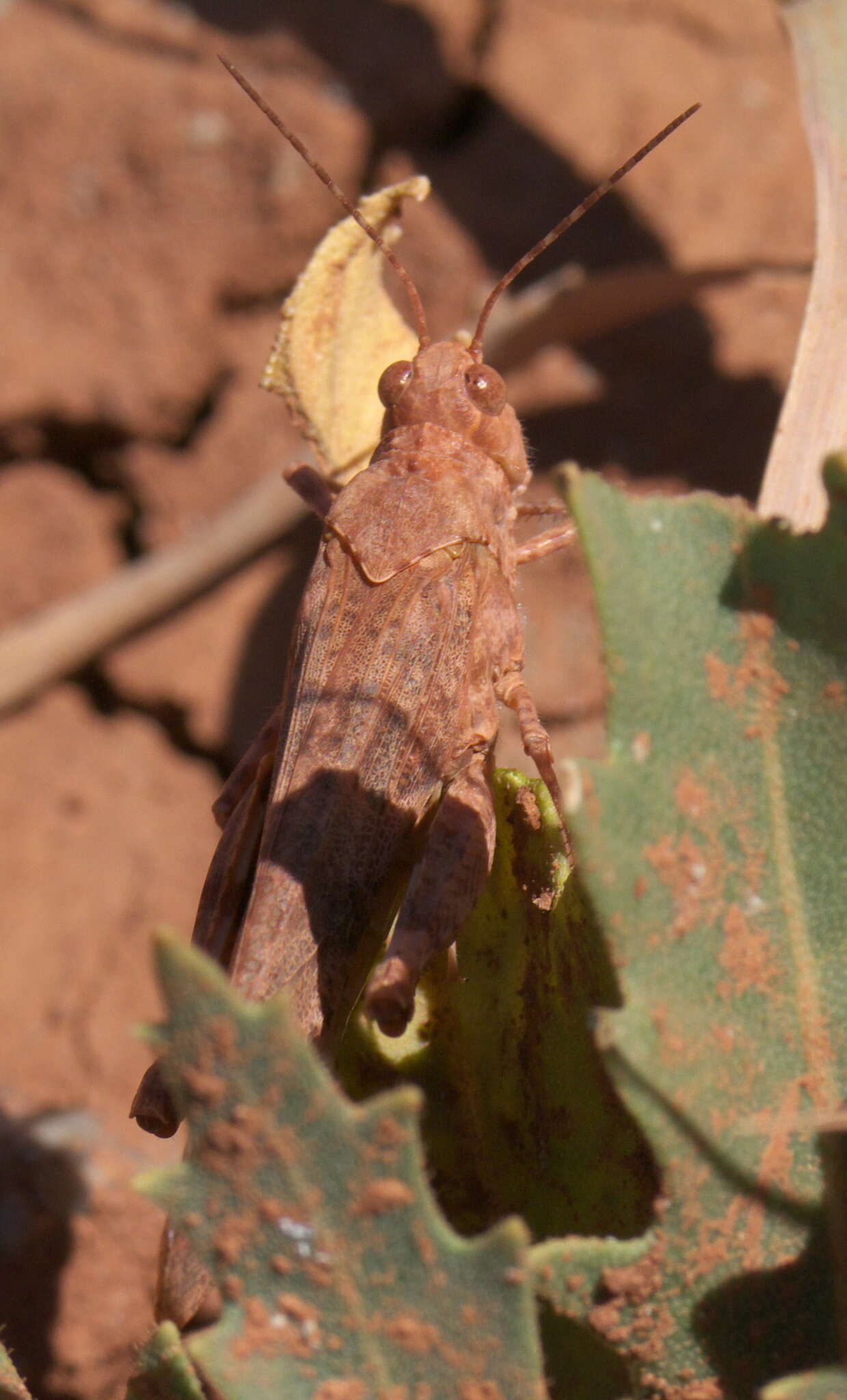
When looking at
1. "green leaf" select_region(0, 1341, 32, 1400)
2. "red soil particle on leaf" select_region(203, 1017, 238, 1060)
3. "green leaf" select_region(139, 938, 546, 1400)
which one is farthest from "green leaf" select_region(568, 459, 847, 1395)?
"green leaf" select_region(0, 1341, 32, 1400)

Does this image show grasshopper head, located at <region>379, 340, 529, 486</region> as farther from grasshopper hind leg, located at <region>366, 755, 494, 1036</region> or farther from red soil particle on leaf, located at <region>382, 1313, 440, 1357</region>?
red soil particle on leaf, located at <region>382, 1313, 440, 1357</region>

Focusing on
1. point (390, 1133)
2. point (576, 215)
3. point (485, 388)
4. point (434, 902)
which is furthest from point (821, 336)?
point (390, 1133)

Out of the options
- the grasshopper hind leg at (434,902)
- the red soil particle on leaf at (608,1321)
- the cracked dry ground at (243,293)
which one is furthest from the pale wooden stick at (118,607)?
the red soil particle on leaf at (608,1321)

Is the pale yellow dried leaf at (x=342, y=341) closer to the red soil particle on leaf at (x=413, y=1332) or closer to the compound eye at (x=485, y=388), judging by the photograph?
the compound eye at (x=485, y=388)

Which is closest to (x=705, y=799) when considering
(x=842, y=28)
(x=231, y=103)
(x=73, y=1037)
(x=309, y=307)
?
(x=309, y=307)

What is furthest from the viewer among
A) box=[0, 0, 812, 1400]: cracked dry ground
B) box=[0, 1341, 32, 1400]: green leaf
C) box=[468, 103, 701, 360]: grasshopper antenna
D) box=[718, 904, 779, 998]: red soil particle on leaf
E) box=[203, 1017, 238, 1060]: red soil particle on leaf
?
box=[0, 0, 812, 1400]: cracked dry ground

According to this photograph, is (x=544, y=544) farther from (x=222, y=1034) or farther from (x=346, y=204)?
(x=222, y=1034)
